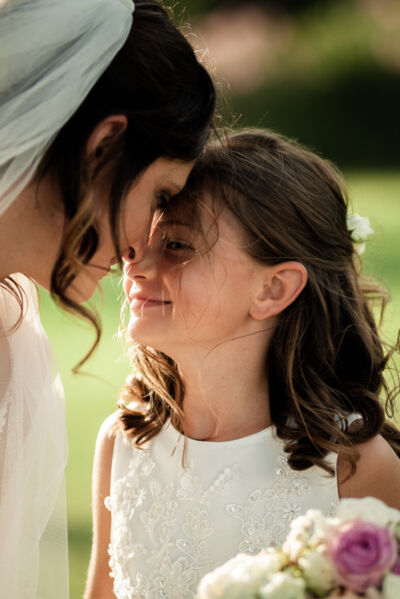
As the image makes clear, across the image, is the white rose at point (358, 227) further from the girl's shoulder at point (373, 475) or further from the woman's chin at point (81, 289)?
the woman's chin at point (81, 289)

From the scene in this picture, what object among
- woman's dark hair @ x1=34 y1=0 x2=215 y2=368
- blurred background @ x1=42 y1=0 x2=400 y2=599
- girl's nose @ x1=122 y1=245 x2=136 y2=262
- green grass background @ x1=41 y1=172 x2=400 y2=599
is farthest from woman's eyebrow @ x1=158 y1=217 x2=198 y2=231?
blurred background @ x1=42 y1=0 x2=400 y2=599

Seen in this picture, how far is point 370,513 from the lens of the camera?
140 cm

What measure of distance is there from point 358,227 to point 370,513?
55.0 inches

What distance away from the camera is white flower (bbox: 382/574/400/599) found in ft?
4.21

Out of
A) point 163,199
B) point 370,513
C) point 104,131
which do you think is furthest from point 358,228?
point 370,513

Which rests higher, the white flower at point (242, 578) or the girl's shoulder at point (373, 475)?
the white flower at point (242, 578)

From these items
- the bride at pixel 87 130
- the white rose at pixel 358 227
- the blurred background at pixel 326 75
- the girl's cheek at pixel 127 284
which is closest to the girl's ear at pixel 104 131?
the bride at pixel 87 130

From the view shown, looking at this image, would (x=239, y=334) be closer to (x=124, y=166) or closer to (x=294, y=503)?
(x=294, y=503)

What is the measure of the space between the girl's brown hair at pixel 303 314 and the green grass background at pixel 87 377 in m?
0.34

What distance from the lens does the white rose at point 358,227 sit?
2635mm

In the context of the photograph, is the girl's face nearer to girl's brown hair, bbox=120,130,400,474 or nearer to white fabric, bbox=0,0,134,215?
girl's brown hair, bbox=120,130,400,474

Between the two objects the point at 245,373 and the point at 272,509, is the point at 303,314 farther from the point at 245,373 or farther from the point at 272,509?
the point at 272,509

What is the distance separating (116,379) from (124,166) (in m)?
4.35

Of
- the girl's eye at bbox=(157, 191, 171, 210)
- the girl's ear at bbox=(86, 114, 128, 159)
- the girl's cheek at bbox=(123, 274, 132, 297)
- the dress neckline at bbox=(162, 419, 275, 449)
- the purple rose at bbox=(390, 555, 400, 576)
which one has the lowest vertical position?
the dress neckline at bbox=(162, 419, 275, 449)
